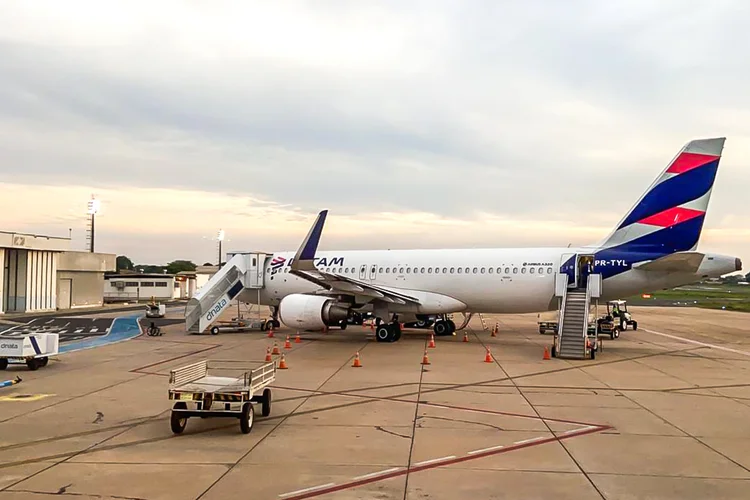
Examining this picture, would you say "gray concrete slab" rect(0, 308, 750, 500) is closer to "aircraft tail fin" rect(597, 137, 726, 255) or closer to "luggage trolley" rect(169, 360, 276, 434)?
"luggage trolley" rect(169, 360, 276, 434)

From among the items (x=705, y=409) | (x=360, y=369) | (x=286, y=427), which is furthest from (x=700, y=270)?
(x=286, y=427)

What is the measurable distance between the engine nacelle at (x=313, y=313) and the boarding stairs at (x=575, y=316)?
8049 mm

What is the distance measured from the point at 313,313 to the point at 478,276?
6.68 meters

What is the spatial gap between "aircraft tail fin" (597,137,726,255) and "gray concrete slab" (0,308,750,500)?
5.18 meters

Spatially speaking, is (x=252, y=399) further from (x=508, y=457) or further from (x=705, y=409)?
(x=705, y=409)

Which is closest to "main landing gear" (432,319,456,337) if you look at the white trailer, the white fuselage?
the white fuselage

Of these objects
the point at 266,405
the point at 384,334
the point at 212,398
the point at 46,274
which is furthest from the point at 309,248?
the point at 46,274

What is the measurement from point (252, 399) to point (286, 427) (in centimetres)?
72

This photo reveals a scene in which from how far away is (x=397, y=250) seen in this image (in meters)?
28.9

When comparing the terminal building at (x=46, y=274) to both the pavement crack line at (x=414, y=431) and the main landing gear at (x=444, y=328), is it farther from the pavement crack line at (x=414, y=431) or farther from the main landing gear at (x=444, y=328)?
the pavement crack line at (x=414, y=431)

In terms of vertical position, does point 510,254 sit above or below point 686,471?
above

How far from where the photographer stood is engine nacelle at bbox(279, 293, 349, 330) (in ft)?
80.0

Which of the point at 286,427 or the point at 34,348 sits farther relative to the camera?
the point at 34,348

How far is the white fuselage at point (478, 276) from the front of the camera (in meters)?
22.7
